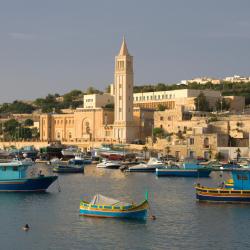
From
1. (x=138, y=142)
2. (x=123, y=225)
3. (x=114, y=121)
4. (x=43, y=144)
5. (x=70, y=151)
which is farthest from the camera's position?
(x=43, y=144)

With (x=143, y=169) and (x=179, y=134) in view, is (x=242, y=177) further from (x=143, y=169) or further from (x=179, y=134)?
(x=179, y=134)

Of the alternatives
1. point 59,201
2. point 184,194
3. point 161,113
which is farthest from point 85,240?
point 161,113

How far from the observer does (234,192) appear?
1494 inches

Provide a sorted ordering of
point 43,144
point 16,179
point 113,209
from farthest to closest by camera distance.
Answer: point 43,144
point 16,179
point 113,209

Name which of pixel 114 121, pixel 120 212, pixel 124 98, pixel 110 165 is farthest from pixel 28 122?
pixel 120 212

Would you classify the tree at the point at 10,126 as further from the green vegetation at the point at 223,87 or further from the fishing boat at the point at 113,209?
the fishing boat at the point at 113,209

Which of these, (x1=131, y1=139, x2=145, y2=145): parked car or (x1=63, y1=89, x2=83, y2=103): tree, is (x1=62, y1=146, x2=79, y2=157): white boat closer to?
(x1=131, y1=139, x2=145, y2=145): parked car

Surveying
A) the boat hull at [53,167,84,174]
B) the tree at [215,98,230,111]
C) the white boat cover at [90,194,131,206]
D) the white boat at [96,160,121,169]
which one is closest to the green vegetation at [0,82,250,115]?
the tree at [215,98,230,111]

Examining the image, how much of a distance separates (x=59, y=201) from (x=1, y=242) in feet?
40.3

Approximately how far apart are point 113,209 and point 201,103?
70490mm

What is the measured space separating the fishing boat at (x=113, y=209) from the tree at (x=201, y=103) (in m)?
68.9

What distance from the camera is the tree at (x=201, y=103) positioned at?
101688mm

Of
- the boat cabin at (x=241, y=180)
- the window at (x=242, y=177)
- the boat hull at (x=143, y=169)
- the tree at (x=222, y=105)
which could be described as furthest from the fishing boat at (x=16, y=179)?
the tree at (x=222, y=105)

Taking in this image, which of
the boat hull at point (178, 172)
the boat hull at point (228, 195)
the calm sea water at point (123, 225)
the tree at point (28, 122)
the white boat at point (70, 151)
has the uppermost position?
the tree at point (28, 122)
